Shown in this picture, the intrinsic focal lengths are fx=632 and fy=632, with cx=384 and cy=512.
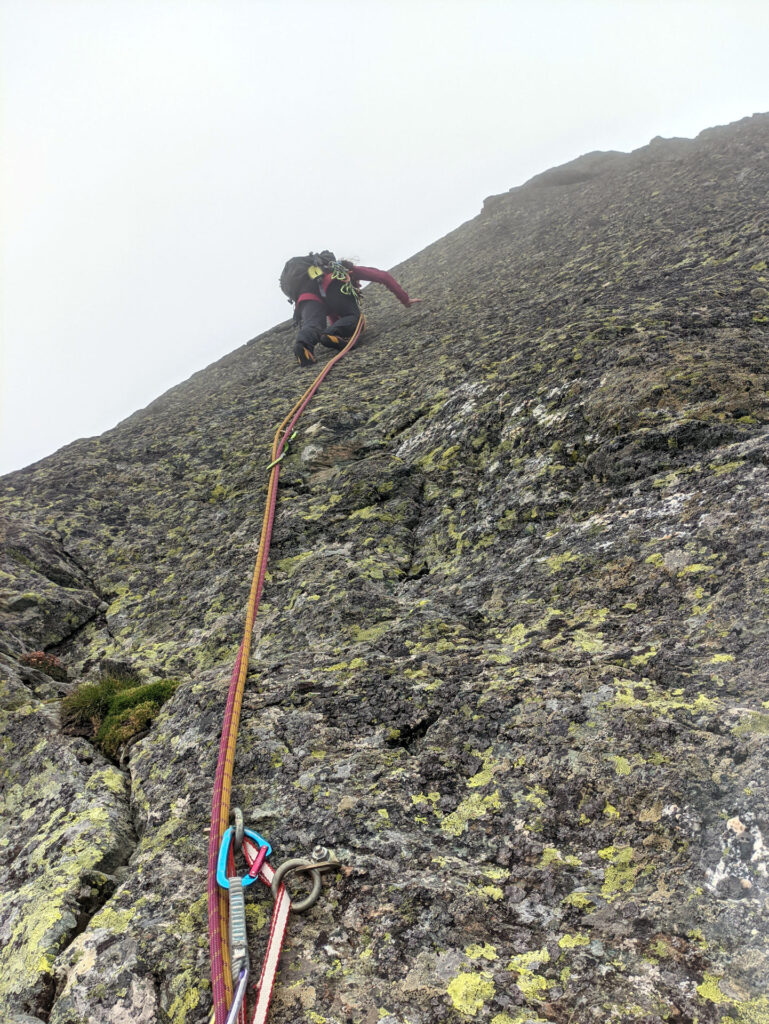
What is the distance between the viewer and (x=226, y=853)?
3232 millimetres

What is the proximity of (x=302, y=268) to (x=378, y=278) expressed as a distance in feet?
5.48

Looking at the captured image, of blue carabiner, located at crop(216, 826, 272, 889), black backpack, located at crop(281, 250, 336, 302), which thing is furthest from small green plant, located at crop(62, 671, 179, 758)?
black backpack, located at crop(281, 250, 336, 302)

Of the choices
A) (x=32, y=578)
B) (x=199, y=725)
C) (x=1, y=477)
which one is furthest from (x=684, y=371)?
(x=1, y=477)

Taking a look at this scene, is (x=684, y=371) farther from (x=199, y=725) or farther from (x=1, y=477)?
(x=1, y=477)

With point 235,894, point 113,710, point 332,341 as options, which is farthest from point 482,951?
point 332,341

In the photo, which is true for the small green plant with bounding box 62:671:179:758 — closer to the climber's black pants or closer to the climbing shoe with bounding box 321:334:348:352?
the climbing shoe with bounding box 321:334:348:352

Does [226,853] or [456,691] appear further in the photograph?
[456,691]

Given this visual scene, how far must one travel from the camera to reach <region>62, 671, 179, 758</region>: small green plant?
186 inches

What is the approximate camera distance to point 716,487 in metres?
4.39

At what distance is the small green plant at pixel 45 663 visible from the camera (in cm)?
577

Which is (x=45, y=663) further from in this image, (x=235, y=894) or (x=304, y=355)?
(x=304, y=355)

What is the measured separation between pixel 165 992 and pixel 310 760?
132cm

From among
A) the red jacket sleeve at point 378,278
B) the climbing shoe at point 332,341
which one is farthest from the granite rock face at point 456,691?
the red jacket sleeve at point 378,278

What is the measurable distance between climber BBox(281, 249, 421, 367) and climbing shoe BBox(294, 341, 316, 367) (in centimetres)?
46
